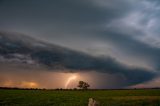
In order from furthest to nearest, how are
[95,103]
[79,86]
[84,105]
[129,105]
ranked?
[79,86] → [129,105] → [84,105] → [95,103]

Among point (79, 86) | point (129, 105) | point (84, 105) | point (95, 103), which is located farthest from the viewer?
point (79, 86)

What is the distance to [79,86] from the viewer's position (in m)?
153

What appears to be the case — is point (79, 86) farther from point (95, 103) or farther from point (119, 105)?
point (95, 103)

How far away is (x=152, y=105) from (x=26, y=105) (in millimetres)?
20849

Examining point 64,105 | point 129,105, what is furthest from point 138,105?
point 64,105

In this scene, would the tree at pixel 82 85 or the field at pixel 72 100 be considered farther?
the tree at pixel 82 85

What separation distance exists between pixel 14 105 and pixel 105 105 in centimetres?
1472

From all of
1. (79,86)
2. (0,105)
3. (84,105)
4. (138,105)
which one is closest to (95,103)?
(84,105)

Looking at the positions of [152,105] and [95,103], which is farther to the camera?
[152,105]

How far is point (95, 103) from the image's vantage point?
10969mm

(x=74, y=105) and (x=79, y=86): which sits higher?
(x=79, y=86)

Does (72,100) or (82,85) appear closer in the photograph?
(72,100)

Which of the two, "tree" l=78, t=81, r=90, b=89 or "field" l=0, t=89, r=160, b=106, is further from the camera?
"tree" l=78, t=81, r=90, b=89

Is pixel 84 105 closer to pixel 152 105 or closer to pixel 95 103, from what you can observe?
pixel 152 105
